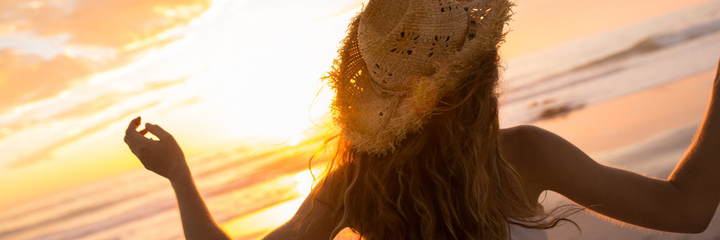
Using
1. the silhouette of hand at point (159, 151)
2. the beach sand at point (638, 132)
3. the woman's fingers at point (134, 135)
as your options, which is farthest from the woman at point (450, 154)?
the beach sand at point (638, 132)

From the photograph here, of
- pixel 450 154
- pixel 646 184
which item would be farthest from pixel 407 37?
pixel 646 184

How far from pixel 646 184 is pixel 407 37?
839 mm

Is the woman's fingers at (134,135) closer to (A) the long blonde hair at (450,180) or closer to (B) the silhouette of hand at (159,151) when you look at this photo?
(B) the silhouette of hand at (159,151)

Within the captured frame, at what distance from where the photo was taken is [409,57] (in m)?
1.73

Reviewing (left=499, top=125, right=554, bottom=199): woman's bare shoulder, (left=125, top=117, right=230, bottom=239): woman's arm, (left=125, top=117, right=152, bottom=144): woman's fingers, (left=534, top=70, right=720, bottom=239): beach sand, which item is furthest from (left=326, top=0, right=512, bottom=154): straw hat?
(left=534, top=70, right=720, bottom=239): beach sand

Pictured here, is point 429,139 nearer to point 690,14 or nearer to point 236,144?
point 690,14

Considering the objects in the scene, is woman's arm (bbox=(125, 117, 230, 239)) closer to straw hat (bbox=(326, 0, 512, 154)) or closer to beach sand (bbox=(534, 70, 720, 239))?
straw hat (bbox=(326, 0, 512, 154))

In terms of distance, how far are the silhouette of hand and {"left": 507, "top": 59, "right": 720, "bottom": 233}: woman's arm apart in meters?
1.26

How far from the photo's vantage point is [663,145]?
544 cm

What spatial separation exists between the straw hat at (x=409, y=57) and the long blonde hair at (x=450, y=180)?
0.05 m

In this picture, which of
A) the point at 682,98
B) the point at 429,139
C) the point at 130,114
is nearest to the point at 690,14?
the point at 682,98

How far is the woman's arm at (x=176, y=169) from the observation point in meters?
2.03

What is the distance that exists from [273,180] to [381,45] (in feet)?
26.2

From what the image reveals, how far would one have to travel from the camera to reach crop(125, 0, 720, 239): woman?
1679 millimetres
